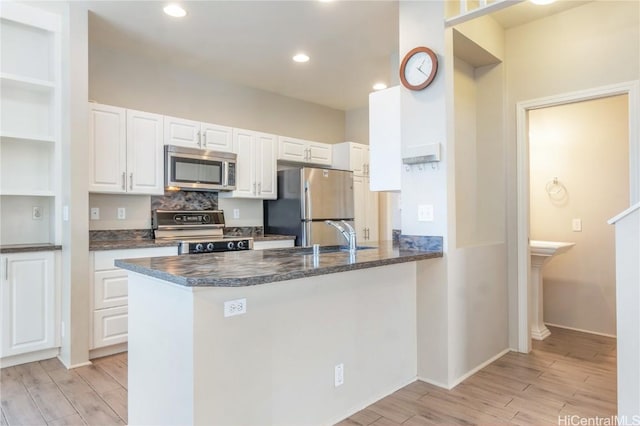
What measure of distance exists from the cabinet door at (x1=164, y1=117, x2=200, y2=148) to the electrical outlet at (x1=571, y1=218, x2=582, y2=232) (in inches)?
154

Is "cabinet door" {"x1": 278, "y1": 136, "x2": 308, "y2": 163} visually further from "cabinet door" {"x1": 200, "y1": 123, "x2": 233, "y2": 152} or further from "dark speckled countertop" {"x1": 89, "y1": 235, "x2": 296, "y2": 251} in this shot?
"dark speckled countertop" {"x1": 89, "y1": 235, "x2": 296, "y2": 251}

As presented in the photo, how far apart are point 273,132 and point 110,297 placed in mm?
2835

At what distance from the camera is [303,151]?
5.00m

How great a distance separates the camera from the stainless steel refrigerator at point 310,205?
4.50m

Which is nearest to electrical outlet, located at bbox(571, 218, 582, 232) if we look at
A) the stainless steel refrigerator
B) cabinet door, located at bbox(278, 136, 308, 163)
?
the stainless steel refrigerator

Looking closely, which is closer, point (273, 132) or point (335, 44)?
point (335, 44)

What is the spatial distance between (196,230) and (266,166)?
109 centimetres

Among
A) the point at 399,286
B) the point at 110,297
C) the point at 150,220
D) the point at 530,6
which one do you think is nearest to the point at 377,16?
the point at 530,6

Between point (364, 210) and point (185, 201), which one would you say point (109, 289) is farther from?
point (364, 210)

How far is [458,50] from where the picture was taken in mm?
3070

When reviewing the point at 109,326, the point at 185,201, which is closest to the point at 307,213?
the point at 185,201

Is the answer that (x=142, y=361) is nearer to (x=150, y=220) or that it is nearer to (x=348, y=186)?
(x=150, y=220)

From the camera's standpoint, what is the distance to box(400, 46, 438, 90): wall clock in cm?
262

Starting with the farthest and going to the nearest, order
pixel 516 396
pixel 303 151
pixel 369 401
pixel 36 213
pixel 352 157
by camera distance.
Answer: pixel 352 157
pixel 303 151
pixel 36 213
pixel 516 396
pixel 369 401
